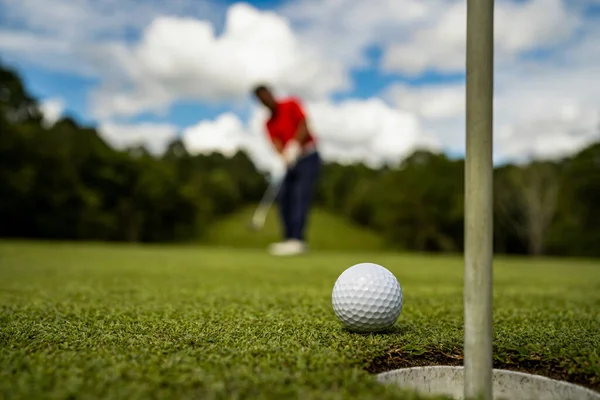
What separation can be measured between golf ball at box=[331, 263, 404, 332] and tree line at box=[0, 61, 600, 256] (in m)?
29.0

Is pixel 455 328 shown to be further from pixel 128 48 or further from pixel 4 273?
pixel 128 48

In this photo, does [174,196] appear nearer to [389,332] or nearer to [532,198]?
[532,198]

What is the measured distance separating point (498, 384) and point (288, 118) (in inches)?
276

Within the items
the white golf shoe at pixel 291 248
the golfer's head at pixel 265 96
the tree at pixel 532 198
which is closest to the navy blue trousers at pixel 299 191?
the white golf shoe at pixel 291 248

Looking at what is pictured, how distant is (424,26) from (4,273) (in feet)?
26.5

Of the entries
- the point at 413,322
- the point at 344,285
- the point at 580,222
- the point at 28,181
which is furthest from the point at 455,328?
the point at 580,222

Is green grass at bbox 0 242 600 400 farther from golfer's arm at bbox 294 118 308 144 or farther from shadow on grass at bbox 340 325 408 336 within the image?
golfer's arm at bbox 294 118 308 144

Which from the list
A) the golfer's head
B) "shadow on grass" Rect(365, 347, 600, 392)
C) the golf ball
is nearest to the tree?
the golfer's head

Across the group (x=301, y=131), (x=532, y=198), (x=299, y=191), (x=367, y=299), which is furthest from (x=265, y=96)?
(x=532, y=198)

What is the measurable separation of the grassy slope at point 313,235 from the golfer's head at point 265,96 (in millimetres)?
29696

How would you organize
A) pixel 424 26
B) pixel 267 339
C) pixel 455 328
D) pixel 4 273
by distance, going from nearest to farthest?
pixel 267 339 < pixel 455 328 < pixel 4 273 < pixel 424 26

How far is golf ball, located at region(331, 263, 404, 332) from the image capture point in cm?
223

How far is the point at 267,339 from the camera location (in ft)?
6.63

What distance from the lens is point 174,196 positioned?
39.6 metres
